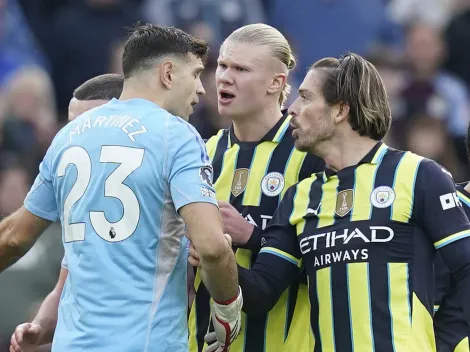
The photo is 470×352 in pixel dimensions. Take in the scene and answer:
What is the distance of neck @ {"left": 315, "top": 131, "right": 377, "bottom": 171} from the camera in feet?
18.0

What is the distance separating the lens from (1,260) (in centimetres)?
522

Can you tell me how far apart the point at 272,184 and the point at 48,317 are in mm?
1290

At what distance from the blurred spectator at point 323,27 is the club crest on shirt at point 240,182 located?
631cm

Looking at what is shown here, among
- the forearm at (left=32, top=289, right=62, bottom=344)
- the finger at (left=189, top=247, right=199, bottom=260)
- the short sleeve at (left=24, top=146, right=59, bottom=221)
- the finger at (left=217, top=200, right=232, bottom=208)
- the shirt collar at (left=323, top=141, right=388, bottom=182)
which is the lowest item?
the forearm at (left=32, top=289, right=62, bottom=344)

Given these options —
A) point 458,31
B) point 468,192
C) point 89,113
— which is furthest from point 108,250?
point 458,31

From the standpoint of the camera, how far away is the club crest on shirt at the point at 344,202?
5.33m

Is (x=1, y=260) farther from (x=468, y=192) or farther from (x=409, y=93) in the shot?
(x=409, y=93)

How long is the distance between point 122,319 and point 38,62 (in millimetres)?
7191

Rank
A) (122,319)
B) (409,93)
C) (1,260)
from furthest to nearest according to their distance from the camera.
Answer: (409,93), (1,260), (122,319)

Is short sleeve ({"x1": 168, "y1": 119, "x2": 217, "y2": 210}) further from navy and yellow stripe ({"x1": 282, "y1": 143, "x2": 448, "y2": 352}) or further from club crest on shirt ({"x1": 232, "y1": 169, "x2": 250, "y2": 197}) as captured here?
club crest on shirt ({"x1": 232, "y1": 169, "x2": 250, "y2": 197})

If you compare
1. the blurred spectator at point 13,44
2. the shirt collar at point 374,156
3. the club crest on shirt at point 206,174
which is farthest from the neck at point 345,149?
the blurred spectator at point 13,44

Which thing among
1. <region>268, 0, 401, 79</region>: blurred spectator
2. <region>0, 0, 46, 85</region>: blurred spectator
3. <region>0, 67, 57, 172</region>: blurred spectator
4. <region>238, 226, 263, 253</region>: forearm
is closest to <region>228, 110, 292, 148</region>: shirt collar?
<region>238, 226, 263, 253</region>: forearm

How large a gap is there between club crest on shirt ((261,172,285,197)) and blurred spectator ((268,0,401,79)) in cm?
636

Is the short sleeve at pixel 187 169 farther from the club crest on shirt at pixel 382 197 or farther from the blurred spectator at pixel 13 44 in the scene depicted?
the blurred spectator at pixel 13 44
